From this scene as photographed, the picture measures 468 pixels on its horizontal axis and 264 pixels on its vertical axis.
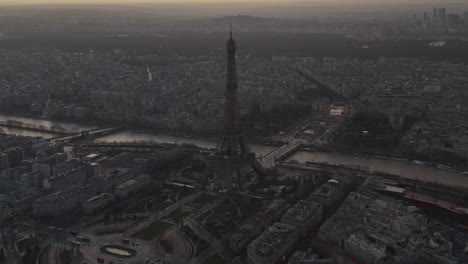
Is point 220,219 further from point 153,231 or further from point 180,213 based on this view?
point 153,231

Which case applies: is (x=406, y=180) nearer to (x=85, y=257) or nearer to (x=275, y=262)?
(x=275, y=262)

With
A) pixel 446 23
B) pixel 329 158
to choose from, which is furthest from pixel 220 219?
pixel 446 23

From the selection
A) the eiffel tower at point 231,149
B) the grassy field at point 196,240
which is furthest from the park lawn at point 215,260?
the eiffel tower at point 231,149

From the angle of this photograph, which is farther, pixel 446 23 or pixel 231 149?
pixel 446 23

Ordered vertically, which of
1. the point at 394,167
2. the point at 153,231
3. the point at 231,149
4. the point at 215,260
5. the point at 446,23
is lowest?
the point at 215,260

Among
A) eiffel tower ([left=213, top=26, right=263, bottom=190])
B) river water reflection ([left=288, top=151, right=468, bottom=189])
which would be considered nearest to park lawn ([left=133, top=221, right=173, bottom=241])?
eiffel tower ([left=213, top=26, right=263, bottom=190])

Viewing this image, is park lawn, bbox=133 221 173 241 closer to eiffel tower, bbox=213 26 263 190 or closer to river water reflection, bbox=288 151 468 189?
eiffel tower, bbox=213 26 263 190

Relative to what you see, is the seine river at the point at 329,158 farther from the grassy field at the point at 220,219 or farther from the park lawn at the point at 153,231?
the park lawn at the point at 153,231
